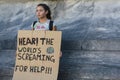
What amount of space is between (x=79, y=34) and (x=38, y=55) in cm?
116

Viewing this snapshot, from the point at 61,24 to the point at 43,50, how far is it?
1.45 meters

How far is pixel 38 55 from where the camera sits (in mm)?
6496

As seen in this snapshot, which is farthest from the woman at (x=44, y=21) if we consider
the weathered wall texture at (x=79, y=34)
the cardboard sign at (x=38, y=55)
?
the weathered wall texture at (x=79, y=34)

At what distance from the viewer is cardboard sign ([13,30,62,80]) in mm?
6398

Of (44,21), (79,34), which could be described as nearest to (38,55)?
(44,21)

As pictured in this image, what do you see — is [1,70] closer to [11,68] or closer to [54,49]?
[11,68]

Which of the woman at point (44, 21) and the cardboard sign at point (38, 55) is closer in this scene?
the cardboard sign at point (38, 55)

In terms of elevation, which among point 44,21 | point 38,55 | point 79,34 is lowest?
point 38,55

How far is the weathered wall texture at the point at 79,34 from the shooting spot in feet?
21.8

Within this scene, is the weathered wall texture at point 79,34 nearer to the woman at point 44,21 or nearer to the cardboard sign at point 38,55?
the cardboard sign at point 38,55

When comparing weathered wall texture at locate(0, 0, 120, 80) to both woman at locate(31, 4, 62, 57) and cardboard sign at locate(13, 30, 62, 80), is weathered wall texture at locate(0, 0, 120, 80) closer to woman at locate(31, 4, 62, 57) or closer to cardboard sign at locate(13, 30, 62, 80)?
cardboard sign at locate(13, 30, 62, 80)

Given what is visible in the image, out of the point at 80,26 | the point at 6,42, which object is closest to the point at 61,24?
the point at 80,26

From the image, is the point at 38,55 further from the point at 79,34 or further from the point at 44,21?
the point at 79,34

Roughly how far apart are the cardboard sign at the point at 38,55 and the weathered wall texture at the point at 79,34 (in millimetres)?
379
